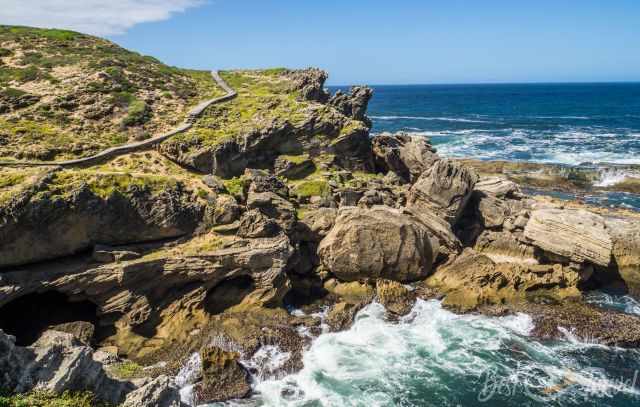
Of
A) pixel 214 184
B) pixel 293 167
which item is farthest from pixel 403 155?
pixel 214 184

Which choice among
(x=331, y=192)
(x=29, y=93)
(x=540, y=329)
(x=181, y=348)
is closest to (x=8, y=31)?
(x=29, y=93)

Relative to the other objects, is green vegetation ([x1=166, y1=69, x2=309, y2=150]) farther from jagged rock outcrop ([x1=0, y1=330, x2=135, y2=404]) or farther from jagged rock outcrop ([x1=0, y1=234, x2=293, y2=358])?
jagged rock outcrop ([x1=0, y1=330, x2=135, y2=404])

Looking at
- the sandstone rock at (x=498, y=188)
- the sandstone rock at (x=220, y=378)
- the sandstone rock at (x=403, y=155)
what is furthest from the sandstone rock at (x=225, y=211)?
the sandstone rock at (x=498, y=188)

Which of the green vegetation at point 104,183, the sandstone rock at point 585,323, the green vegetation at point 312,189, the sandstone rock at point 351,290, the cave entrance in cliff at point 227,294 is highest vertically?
the green vegetation at point 104,183

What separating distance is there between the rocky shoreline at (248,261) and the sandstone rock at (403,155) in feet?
25.4

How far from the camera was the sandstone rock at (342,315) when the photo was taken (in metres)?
29.6

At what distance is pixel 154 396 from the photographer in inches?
621

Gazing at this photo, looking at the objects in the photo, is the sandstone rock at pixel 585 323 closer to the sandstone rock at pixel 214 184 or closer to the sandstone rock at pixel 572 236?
the sandstone rock at pixel 572 236

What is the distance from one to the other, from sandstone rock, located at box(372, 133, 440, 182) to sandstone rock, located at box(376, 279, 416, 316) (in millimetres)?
A: 19081

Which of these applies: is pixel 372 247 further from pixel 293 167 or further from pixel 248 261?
pixel 293 167

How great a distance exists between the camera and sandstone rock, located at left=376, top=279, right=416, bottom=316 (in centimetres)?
3136

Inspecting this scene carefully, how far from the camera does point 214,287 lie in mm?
30484

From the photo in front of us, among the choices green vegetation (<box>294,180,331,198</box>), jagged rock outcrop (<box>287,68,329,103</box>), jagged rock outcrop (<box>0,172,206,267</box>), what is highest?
jagged rock outcrop (<box>287,68,329,103</box>)
